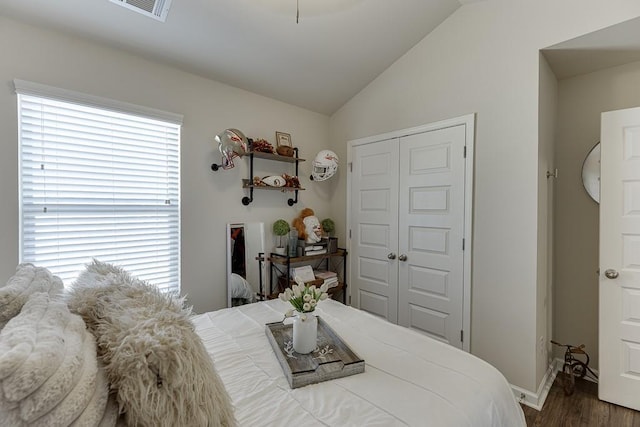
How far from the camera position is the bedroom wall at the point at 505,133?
6.75 feet

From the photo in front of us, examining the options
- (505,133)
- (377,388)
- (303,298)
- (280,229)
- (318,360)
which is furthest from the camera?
(280,229)

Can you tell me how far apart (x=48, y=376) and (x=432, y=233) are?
8.37ft

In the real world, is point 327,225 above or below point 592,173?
below

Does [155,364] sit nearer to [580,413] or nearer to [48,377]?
[48,377]

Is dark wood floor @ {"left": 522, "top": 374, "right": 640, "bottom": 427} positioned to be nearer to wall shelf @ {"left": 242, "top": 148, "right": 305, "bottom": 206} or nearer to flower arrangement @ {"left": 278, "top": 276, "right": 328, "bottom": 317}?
flower arrangement @ {"left": 278, "top": 276, "right": 328, "bottom": 317}

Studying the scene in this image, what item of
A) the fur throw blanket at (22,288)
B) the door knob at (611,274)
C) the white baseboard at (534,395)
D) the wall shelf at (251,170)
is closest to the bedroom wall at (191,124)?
the wall shelf at (251,170)

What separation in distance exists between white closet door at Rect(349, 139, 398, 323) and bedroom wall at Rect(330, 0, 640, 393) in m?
0.68

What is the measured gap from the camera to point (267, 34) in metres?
2.23

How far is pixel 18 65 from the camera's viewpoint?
1.76m

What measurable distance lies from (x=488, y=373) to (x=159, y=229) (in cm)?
231

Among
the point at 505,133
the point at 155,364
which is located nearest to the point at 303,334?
the point at 155,364

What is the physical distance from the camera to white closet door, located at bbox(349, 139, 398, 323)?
2.90 meters

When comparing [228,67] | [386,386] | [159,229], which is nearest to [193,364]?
[386,386]

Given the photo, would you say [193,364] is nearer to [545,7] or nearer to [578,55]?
[545,7]
